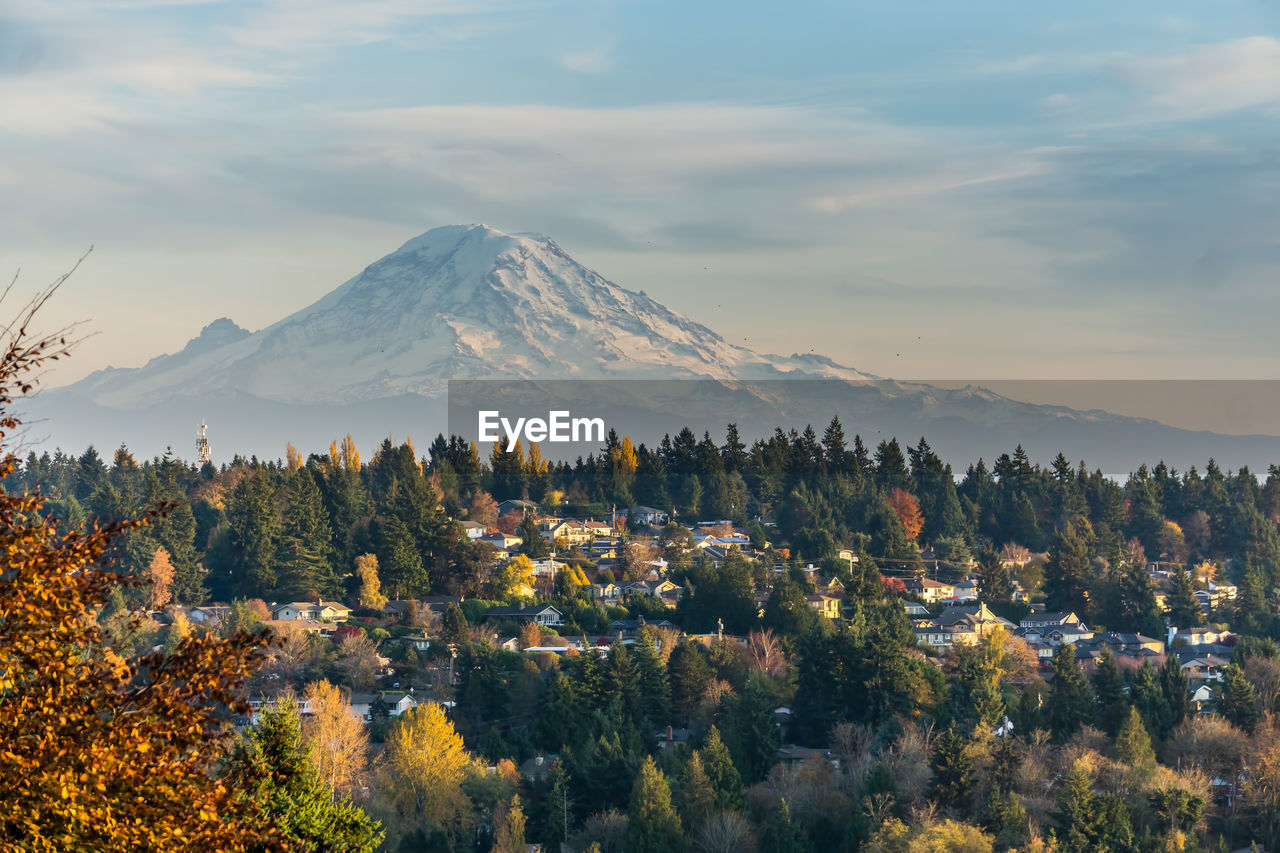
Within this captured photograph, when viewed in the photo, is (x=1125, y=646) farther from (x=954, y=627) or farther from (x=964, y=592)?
(x=964, y=592)

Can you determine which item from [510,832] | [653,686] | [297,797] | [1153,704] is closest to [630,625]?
[653,686]

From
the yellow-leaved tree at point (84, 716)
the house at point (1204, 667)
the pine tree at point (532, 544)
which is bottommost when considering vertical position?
the house at point (1204, 667)

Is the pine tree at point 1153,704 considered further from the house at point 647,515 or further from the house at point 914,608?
the house at point 647,515

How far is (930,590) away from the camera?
84750mm

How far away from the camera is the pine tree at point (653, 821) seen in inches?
1715

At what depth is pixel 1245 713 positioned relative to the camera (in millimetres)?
53438

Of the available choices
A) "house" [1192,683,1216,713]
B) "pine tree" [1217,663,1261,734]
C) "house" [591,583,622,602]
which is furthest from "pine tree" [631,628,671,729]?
"pine tree" [1217,663,1261,734]

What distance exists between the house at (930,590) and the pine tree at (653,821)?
135 feet

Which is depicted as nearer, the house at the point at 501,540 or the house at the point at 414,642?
the house at the point at 414,642

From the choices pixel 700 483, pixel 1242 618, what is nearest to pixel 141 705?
pixel 1242 618

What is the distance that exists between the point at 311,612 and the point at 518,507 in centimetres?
2502

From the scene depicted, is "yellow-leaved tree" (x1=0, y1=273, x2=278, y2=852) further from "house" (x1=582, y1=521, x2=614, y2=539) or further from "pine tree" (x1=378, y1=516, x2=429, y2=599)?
"house" (x1=582, y1=521, x2=614, y2=539)

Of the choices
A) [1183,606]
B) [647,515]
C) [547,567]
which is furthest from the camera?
[647,515]

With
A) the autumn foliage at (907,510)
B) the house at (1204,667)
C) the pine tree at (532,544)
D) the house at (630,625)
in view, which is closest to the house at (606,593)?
the house at (630,625)
